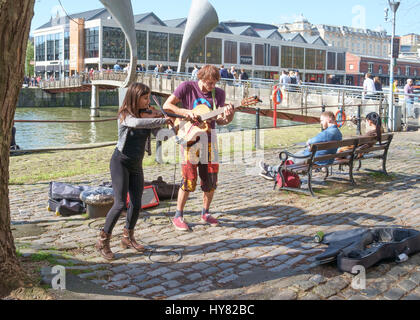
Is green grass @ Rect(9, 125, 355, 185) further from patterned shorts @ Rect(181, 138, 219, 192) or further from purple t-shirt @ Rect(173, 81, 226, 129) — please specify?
purple t-shirt @ Rect(173, 81, 226, 129)

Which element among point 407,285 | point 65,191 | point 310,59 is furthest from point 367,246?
point 310,59

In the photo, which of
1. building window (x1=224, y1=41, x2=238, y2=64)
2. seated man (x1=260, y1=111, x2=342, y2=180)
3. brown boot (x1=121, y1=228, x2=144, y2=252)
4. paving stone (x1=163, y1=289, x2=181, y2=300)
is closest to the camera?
paving stone (x1=163, y1=289, x2=181, y2=300)

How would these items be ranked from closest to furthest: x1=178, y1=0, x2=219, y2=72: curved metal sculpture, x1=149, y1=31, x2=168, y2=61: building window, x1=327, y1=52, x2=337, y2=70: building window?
1. x1=178, y1=0, x2=219, y2=72: curved metal sculpture
2. x1=149, y1=31, x2=168, y2=61: building window
3. x1=327, y1=52, x2=337, y2=70: building window

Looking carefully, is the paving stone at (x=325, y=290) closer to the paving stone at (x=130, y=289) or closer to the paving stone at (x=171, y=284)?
the paving stone at (x=171, y=284)

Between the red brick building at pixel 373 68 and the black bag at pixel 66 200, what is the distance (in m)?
110

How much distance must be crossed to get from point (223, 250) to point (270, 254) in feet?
1.58

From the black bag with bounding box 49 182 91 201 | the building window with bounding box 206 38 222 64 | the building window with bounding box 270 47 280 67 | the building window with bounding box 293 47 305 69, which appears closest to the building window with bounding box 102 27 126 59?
the building window with bounding box 206 38 222 64

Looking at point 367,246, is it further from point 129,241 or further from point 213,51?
point 213,51

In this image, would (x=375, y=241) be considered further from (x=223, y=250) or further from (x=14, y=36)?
(x=14, y=36)

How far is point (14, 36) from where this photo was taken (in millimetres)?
3498

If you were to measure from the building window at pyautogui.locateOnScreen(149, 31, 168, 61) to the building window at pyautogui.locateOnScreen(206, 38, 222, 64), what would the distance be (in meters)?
7.65

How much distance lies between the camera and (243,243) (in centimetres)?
535

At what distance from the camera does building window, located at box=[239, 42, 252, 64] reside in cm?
8931

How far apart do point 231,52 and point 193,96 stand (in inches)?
3303
